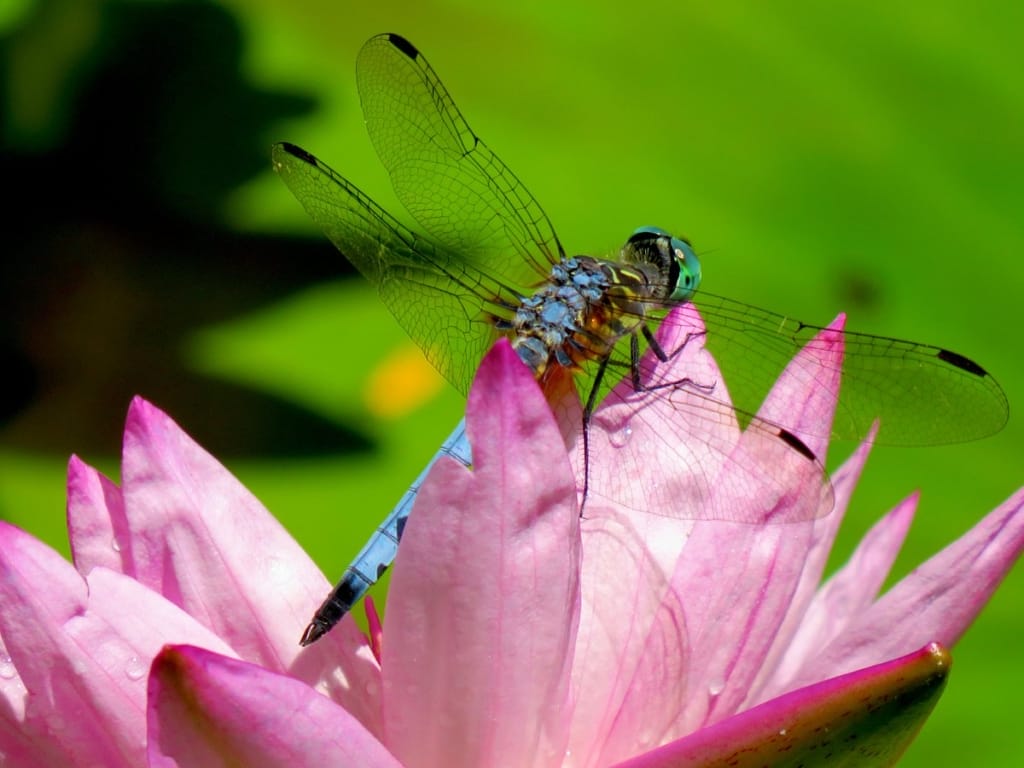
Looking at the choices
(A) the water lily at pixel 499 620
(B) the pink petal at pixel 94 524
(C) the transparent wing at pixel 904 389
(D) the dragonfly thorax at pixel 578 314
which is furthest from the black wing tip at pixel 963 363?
(B) the pink petal at pixel 94 524

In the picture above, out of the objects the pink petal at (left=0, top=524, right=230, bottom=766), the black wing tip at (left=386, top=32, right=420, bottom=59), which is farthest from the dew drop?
the black wing tip at (left=386, top=32, right=420, bottom=59)

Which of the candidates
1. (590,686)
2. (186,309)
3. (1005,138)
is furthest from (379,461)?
(1005,138)

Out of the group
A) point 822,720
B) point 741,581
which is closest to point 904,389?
point 741,581

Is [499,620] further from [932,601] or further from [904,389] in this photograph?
[904,389]

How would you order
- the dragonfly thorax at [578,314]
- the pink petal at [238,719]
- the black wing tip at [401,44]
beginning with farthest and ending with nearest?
the black wing tip at [401,44]
the dragonfly thorax at [578,314]
the pink petal at [238,719]

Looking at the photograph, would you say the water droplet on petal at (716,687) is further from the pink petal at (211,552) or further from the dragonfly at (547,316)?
the pink petal at (211,552)

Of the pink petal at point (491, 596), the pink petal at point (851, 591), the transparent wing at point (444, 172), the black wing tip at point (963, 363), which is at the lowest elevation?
the pink petal at point (491, 596)

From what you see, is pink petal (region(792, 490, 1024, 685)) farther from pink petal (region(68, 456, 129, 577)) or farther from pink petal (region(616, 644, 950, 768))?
pink petal (region(68, 456, 129, 577))
